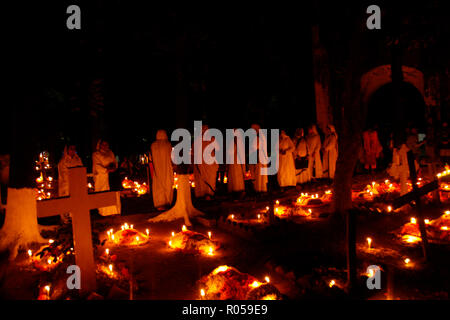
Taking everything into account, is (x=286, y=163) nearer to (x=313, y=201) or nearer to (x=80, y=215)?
(x=313, y=201)

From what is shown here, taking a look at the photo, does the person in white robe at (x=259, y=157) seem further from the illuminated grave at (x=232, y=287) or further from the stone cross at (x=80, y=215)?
the stone cross at (x=80, y=215)

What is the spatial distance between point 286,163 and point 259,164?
1.45 meters

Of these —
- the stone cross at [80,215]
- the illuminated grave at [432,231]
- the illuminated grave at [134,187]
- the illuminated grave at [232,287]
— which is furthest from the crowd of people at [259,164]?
the illuminated grave at [232,287]

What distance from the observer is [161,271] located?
5918 millimetres

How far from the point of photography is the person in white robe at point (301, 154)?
44.6ft

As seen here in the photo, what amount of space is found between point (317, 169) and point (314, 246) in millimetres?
8490

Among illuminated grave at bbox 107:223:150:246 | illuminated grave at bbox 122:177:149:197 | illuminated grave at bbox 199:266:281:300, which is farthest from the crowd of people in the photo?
illuminated grave at bbox 199:266:281:300

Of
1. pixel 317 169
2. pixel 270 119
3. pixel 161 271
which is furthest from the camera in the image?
pixel 270 119

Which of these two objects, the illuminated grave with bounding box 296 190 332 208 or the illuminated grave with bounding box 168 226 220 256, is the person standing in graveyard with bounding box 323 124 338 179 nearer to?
the illuminated grave with bounding box 296 190 332 208

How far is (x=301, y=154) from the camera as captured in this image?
533 inches

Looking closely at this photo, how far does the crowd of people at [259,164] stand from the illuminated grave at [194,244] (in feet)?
11.3

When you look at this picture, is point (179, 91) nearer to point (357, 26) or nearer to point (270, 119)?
point (357, 26)
